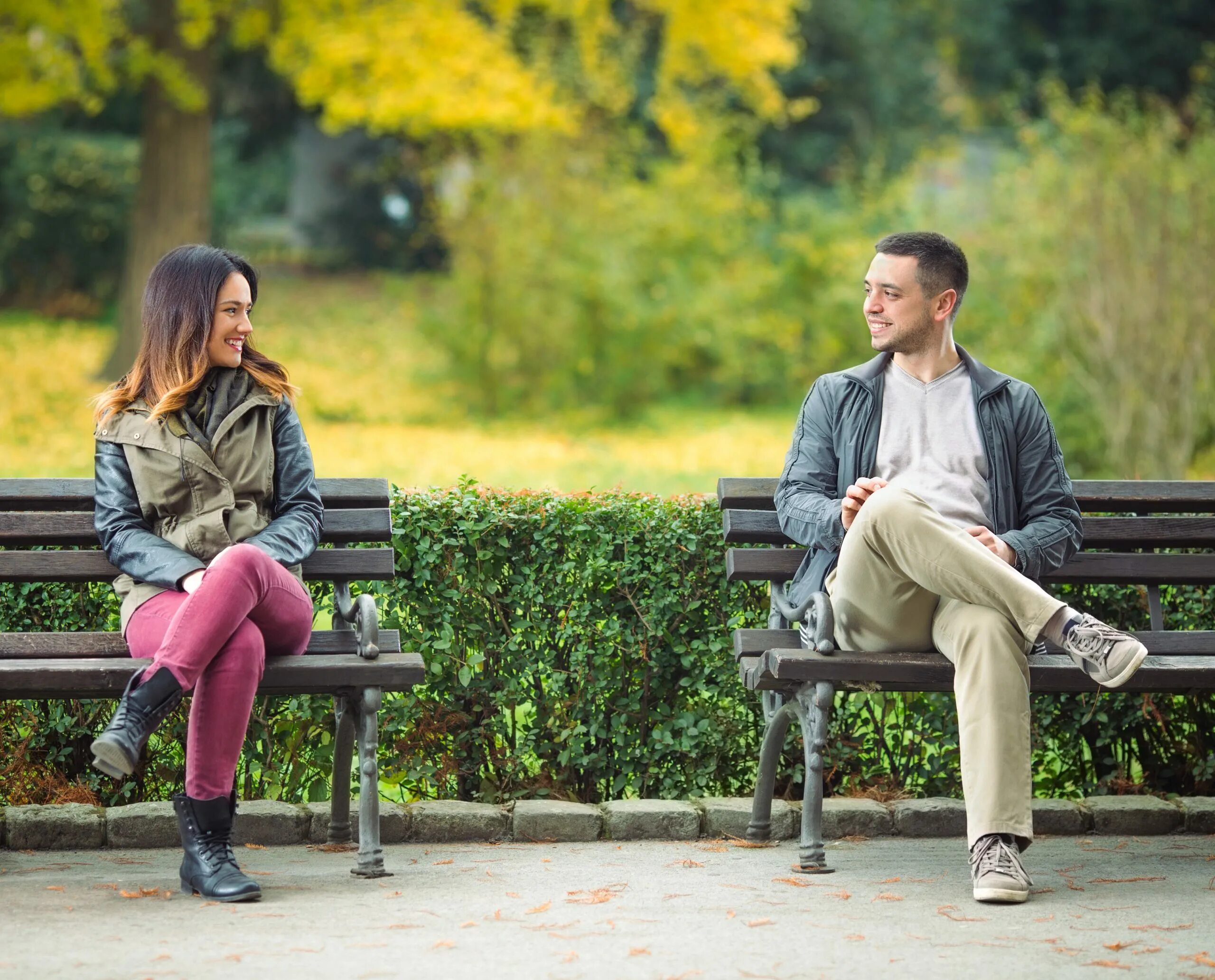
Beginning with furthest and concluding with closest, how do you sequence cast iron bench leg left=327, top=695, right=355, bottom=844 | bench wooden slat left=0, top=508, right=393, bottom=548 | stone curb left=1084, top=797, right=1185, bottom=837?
stone curb left=1084, top=797, right=1185, bottom=837 < bench wooden slat left=0, top=508, right=393, bottom=548 < cast iron bench leg left=327, top=695, right=355, bottom=844

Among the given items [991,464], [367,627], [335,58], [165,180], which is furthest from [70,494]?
[165,180]

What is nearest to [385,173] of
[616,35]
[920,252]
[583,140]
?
[616,35]

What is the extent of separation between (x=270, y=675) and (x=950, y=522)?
69.9 inches

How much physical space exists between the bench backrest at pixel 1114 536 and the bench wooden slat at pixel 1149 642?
13 cm

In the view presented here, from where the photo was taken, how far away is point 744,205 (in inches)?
746

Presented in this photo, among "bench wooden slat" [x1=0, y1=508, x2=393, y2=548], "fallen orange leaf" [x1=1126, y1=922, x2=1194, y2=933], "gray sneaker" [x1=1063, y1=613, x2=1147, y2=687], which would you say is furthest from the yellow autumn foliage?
"fallen orange leaf" [x1=1126, y1=922, x2=1194, y2=933]

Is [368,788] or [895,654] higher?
[895,654]

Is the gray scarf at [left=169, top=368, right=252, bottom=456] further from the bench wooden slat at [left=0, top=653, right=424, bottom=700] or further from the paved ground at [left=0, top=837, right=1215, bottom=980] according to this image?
the paved ground at [left=0, top=837, right=1215, bottom=980]

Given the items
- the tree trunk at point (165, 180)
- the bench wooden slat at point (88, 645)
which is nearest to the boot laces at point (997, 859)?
the bench wooden slat at point (88, 645)

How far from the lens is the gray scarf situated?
13.5ft

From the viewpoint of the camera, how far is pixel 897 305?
4445mm

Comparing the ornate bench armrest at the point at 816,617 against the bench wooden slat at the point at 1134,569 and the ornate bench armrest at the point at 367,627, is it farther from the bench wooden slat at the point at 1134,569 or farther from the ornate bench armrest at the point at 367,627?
the ornate bench armrest at the point at 367,627

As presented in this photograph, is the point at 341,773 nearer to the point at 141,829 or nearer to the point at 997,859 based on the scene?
the point at 141,829

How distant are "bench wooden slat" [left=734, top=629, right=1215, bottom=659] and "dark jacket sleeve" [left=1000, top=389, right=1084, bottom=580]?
1.14ft
